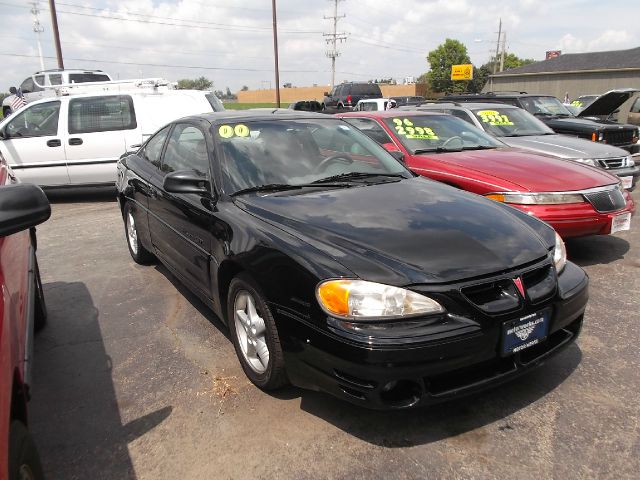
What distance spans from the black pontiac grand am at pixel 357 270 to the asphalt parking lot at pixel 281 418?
0.29 metres

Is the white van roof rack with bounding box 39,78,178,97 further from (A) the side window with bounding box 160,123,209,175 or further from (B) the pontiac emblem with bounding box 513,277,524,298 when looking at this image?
(B) the pontiac emblem with bounding box 513,277,524,298

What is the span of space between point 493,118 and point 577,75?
40.4 metres

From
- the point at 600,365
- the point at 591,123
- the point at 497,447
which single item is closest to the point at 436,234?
the point at 497,447

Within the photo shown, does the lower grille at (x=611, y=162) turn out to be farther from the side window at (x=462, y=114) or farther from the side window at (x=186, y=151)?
the side window at (x=186, y=151)

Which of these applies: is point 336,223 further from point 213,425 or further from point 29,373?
point 29,373

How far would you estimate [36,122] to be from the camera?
8.29 meters

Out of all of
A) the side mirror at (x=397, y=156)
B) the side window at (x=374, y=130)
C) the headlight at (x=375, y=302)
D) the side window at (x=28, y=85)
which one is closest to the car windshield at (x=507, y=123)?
the side window at (x=374, y=130)

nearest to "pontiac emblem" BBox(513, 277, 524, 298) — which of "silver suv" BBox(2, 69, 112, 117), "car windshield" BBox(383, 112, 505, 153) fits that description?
"car windshield" BBox(383, 112, 505, 153)

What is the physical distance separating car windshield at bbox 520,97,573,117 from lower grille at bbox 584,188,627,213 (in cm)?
580

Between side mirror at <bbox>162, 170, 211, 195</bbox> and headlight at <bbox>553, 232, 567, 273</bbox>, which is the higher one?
side mirror at <bbox>162, 170, 211, 195</bbox>

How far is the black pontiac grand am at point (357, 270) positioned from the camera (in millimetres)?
2215

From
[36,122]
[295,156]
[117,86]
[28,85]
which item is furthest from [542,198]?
[28,85]

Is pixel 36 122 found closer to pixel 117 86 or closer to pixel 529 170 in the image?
pixel 117 86

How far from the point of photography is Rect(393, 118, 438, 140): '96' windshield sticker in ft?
19.5
